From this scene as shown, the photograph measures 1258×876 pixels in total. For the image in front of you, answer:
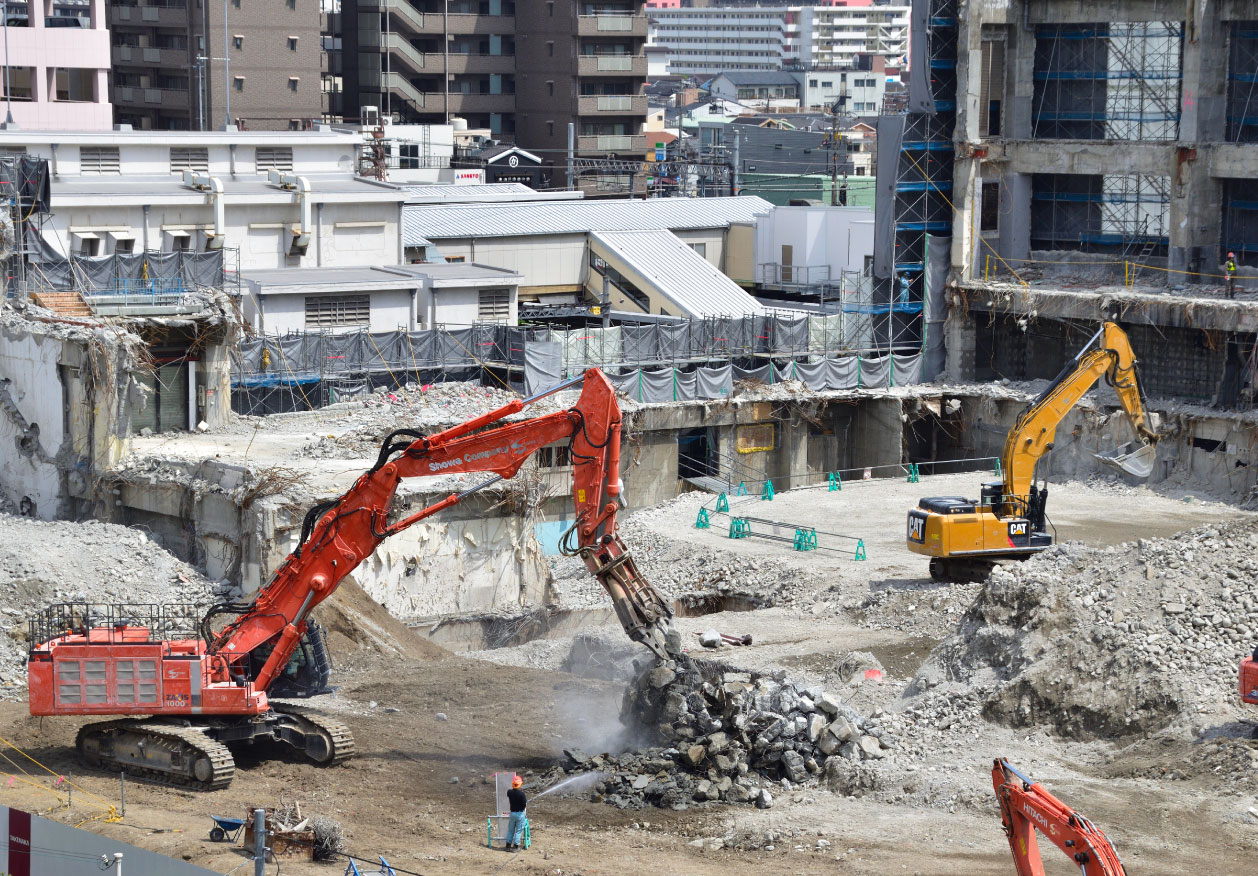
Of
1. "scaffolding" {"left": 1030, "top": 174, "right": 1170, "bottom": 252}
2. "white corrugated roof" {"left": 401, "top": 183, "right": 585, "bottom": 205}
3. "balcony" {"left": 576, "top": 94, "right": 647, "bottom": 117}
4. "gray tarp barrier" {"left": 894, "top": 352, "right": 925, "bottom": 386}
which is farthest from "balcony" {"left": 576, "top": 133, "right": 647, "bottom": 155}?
"gray tarp barrier" {"left": 894, "top": 352, "right": 925, "bottom": 386}

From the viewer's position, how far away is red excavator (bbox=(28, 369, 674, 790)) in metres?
24.8

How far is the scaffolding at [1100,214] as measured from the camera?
60.2 meters

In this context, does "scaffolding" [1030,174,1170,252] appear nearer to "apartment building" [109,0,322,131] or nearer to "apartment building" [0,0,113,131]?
"apartment building" [109,0,322,131]

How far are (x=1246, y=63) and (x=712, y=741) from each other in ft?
127

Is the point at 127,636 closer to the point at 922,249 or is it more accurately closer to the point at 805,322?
the point at 805,322

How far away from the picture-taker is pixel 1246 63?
185 feet

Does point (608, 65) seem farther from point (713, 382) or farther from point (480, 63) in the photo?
point (713, 382)

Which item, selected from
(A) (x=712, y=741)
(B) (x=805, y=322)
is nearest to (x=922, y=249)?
(B) (x=805, y=322)

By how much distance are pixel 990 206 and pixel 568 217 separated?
14.8 m

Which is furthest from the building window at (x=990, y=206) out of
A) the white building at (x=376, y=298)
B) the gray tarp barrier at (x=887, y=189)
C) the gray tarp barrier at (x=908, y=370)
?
the white building at (x=376, y=298)

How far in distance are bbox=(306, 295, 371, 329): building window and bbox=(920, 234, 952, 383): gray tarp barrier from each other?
56.1ft

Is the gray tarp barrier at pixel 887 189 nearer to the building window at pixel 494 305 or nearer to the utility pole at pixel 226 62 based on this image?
the building window at pixel 494 305

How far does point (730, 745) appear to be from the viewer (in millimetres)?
25266

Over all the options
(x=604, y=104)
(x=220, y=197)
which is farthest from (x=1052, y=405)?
(x=604, y=104)
